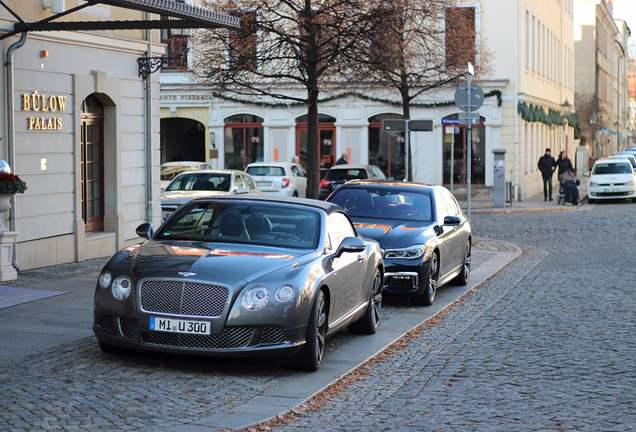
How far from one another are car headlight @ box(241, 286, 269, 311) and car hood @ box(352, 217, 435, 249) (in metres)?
5.49

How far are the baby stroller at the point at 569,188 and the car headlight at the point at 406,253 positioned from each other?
26.2 metres

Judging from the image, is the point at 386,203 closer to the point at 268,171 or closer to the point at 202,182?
the point at 202,182

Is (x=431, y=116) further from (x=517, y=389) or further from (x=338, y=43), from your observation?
(x=517, y=389)

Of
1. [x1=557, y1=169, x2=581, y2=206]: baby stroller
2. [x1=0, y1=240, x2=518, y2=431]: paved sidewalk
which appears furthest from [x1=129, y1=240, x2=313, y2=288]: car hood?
[x1=557, y1=169, x2=581, y2=206]: baby stroller

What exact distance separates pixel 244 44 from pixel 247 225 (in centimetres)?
1225

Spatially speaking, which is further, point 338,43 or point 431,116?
point 431,116

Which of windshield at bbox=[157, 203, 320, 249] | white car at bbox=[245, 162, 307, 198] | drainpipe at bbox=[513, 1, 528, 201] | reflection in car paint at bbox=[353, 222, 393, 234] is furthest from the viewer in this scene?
drainpipe at bbox=[513, 1, 528, 201]

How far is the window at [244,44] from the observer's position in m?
21.8

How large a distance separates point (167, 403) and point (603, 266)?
1303 cm

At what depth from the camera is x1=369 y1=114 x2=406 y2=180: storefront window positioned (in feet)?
152

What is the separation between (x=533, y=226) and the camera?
31.0 meters

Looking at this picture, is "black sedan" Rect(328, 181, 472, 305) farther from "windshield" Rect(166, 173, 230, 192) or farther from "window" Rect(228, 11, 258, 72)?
"windshield" Rect(166, 173, 230, 192)

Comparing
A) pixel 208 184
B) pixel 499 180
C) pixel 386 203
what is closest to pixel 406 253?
pixel 386 203

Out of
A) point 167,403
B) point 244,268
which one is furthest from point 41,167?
point 167,403
